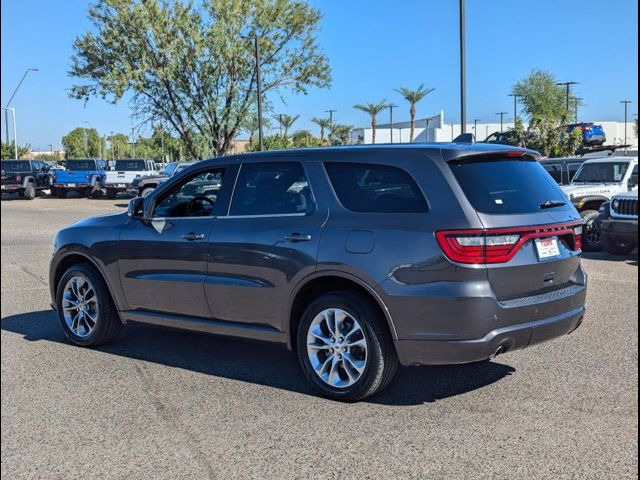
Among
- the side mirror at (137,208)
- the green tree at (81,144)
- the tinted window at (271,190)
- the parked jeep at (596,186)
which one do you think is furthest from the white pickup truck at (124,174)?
the green tree at (81,144)

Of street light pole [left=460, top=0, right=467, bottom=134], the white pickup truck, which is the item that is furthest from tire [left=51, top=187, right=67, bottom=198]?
street light pole [left=460, top=0, right=467, bottom=134]

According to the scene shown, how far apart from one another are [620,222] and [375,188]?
8.33m

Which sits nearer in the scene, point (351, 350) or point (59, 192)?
point (351, 350)

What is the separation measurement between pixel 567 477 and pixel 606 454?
0.42 m

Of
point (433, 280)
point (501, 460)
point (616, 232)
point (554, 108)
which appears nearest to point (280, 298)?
point (433, 280)

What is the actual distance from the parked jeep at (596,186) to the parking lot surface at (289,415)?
726 cm

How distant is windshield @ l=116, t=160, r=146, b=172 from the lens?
111 ft

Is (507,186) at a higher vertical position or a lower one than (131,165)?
lower

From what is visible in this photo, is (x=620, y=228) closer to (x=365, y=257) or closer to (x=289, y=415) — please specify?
(x=365, y=257)

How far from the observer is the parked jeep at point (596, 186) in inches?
529

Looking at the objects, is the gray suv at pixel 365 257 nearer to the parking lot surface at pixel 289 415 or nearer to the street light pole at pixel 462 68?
the parking lot surface at pixel 289 415

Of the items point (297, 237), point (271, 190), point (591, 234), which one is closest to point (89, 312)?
point (271, 190)

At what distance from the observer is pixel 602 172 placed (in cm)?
1462

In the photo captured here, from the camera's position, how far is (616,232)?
11922mm
